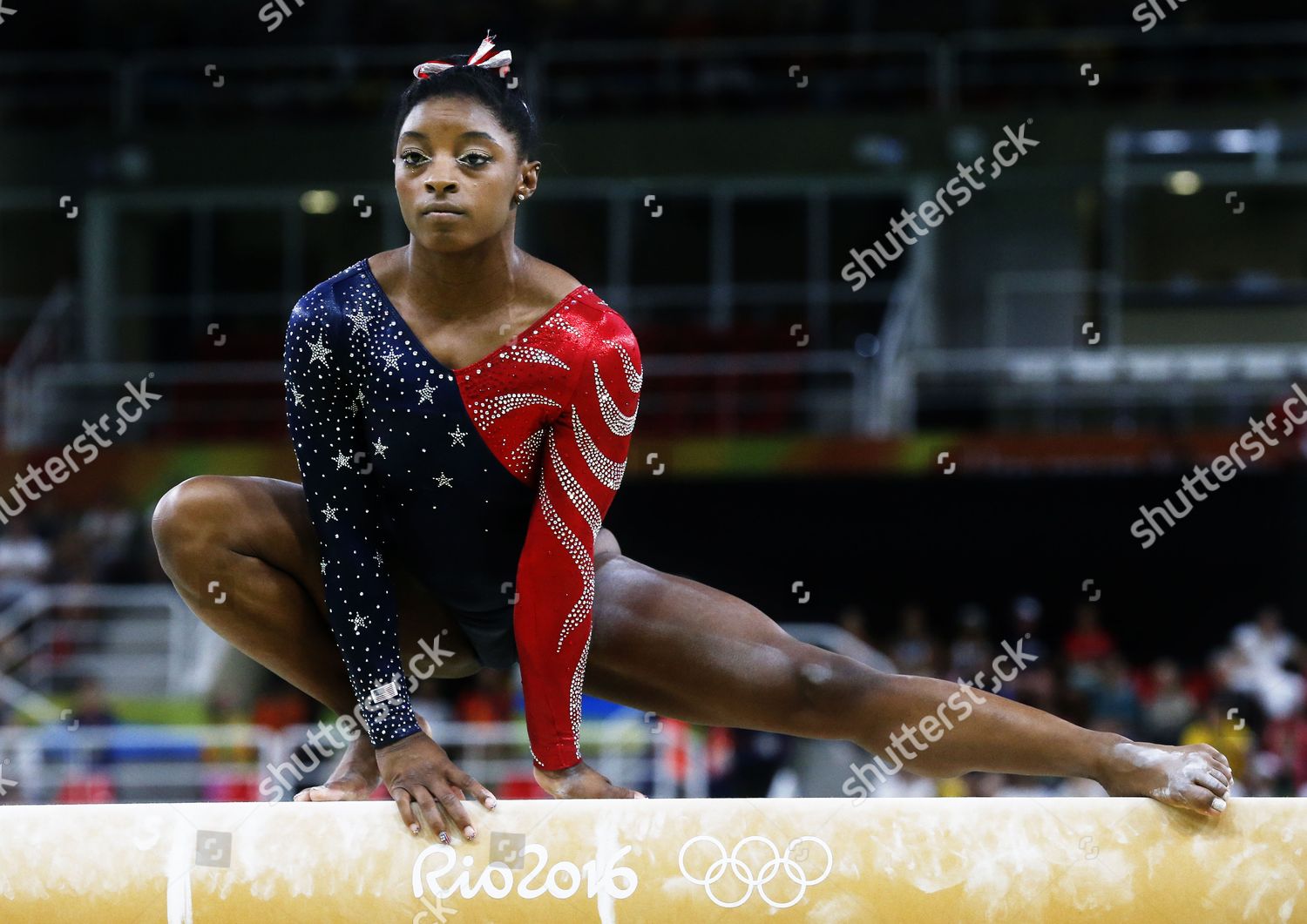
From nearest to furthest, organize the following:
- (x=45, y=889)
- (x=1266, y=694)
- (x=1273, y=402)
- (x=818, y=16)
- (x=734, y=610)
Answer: (x=45, y=889)
(x=734, y=610)
(x=1266, y=694)
(x=1273, y=402)
(x=818, y=16)

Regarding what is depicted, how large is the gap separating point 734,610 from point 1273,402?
819cm

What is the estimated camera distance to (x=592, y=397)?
8.34ft

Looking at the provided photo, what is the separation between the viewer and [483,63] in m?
2.53

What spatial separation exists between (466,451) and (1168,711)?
252 inches

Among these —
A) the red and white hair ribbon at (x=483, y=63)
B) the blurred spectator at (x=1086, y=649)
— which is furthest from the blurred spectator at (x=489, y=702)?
the red and white hair ribbon at (x=483, y=63)

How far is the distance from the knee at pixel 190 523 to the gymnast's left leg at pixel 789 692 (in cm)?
67

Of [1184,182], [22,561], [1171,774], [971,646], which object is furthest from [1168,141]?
[1171,774]

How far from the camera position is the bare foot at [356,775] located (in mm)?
2584

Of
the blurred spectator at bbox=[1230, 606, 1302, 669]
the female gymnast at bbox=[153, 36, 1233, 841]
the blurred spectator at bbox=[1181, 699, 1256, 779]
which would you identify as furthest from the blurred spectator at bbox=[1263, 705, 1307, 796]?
the female gymnast at bbox=[153, 36, 1233, 841]

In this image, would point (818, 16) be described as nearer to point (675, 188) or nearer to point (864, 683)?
point (675, 188)

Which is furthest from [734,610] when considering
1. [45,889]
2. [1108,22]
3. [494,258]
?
[1108,22]

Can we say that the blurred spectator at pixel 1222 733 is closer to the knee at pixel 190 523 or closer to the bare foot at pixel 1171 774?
the bare foot at pixel 1171 774

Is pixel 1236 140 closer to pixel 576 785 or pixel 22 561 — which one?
pixel 22 561

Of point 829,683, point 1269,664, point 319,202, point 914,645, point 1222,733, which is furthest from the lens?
A: point 319,202
